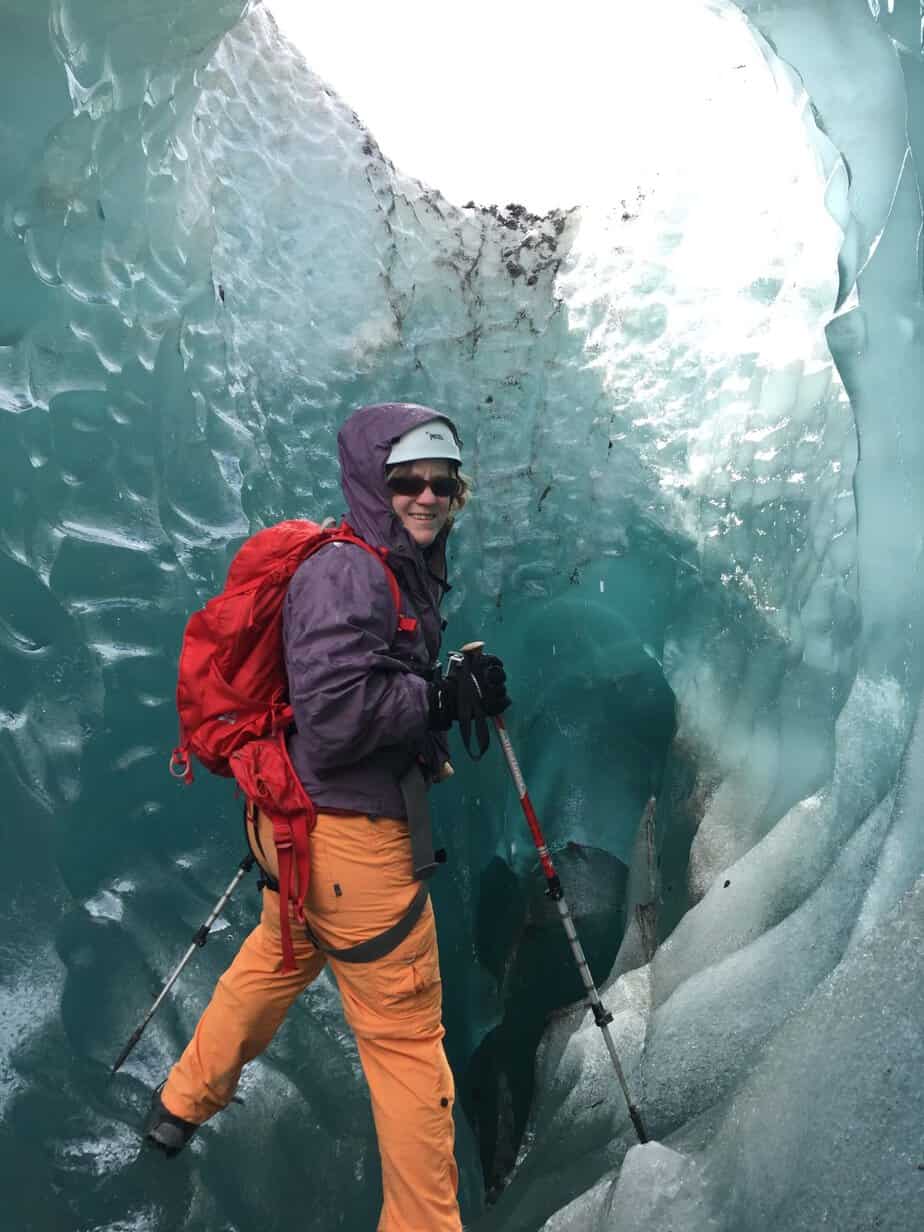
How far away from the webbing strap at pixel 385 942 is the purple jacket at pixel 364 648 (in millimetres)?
205

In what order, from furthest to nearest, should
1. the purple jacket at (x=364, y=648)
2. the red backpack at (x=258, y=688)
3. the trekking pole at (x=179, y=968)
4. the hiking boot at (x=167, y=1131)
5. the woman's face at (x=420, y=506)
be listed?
the trekking pole at (x=179, y=968) < the hiking boot at (x=167, y=1131) < the woman's face at (x=420, y=506) < the red backpack at (x=258, y=688) < the purple jacket at (x=364, y=648)

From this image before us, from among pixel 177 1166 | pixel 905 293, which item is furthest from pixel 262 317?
pixel 177 1166

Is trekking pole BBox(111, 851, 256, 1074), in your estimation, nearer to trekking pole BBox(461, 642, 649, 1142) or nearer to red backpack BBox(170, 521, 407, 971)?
red backpack BBox(170, 521, 407, 971)

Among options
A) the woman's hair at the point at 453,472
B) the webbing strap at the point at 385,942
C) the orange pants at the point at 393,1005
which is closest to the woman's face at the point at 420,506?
the woman's hair at the point at 453,472

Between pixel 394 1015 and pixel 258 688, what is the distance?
0.73 m

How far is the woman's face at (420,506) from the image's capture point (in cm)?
232

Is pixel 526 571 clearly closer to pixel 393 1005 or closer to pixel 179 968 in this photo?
pixel 179 968

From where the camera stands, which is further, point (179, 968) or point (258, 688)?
point (179, 968)

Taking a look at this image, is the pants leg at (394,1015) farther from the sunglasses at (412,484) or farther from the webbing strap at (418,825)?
the sunglasses at (412,484)

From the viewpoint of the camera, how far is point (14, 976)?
281 centimetres

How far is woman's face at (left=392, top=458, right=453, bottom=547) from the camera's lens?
7.61 feet

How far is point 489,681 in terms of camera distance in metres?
2.30

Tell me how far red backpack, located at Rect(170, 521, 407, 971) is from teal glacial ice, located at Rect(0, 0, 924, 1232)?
33.7 inches

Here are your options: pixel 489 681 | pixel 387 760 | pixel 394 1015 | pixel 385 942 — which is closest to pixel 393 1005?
pixel 394 1015
